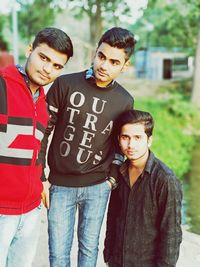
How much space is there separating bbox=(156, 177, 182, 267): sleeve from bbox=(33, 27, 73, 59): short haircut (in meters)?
0.99

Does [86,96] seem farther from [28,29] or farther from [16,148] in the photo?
[28,29]

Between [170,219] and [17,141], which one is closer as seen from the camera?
[17,141]

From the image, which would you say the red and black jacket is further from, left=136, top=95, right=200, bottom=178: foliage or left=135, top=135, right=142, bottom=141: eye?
left=136, top=95, right=200, bottom=178: foliage

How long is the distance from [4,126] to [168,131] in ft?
34.9

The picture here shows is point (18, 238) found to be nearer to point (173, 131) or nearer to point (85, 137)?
point (85, 137)

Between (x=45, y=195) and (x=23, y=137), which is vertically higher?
Answer: (x=23, y=137)

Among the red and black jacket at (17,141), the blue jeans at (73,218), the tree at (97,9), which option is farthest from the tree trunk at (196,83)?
the red and black jacket at (17,141)

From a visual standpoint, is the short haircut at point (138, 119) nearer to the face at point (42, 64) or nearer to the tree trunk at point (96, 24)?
the face at point (42, 64)

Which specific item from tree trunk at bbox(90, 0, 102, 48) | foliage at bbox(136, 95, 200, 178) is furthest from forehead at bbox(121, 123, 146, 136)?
tree trunk at bbox(90, 0, 102, 48)

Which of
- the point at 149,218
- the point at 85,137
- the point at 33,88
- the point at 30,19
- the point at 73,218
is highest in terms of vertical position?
the point at 30,19

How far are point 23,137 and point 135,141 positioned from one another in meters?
0.73

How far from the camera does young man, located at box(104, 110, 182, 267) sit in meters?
2.24

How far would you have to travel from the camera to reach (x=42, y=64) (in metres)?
2.15

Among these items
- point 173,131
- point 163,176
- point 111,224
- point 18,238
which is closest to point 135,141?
point 163,176
